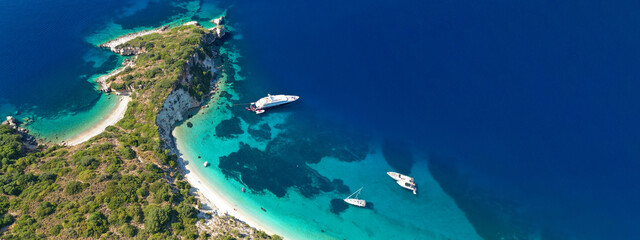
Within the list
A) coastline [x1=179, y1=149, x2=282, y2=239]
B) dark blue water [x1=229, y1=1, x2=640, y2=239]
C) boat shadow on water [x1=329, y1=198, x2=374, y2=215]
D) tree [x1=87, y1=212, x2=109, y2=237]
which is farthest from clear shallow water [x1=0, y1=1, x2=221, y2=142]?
boat shadow on water [x1=329, y1=198, x2=374, y2=215]

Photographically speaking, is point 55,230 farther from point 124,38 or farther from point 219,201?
point 124,38

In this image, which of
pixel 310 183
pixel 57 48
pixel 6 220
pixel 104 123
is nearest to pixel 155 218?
pixel 6 220

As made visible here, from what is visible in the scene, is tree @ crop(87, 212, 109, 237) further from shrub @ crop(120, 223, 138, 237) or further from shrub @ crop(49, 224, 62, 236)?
shrub @ crop(49, 224, 62, 236)

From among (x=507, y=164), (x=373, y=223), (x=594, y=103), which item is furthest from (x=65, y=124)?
(x=594, y=103)

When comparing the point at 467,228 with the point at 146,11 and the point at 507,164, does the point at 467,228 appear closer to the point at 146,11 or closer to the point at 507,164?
the point at 507,164

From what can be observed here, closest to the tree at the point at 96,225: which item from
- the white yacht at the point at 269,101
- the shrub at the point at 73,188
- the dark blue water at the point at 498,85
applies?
the shrub at the point at 73,188

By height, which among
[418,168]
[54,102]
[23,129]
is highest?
[418,168]
